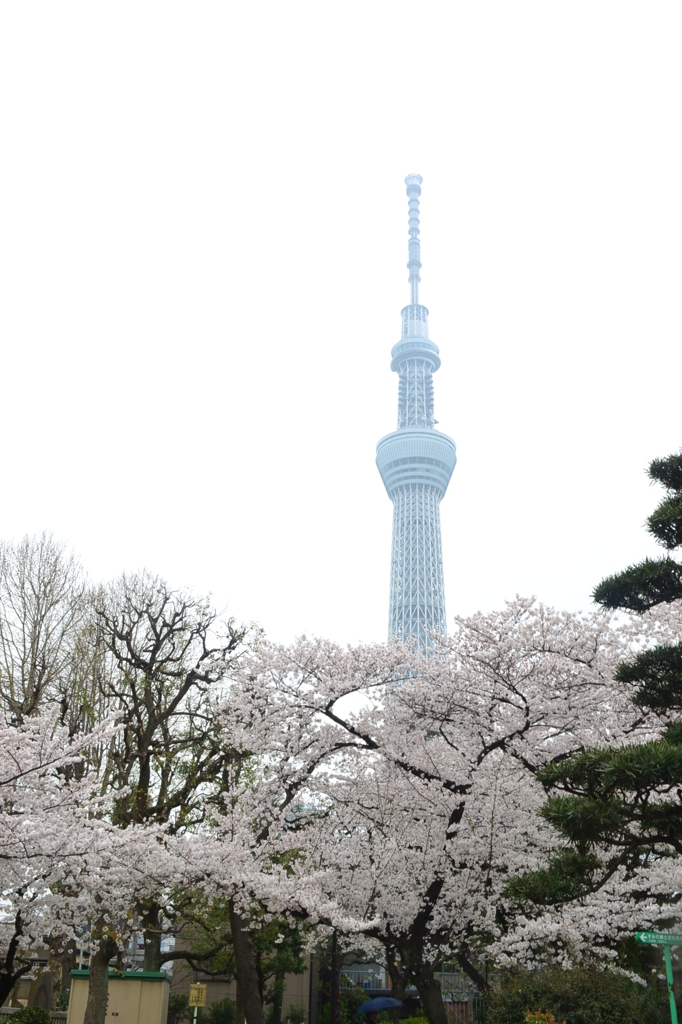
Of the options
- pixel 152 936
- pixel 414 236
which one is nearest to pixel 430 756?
pixel 152 936

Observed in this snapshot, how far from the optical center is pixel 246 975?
14.1 meters

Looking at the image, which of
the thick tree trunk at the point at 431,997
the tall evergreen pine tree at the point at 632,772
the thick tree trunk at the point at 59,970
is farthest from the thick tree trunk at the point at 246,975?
the thick tree trunk at the point at 59,970

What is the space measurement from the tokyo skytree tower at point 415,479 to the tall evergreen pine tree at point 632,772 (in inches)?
2856

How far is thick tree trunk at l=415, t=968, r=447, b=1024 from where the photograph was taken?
12688mm

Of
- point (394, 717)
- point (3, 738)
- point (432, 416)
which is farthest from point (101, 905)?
point (432, 416)

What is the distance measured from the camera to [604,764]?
759 cm

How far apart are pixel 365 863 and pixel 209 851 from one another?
3027 mm

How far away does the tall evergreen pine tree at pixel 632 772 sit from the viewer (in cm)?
761

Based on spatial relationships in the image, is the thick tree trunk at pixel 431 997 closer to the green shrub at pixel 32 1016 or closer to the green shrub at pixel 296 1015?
the green shrub at pixel 32 1016

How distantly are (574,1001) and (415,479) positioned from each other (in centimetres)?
8886

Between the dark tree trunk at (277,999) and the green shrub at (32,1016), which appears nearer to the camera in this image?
the green shrub at (32,1016)

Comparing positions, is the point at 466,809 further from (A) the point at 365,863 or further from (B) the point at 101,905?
(B) the point at 101,905

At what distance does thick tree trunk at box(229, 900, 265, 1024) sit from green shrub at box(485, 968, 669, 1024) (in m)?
4.08

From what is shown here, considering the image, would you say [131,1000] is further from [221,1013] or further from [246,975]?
[221,1013]
